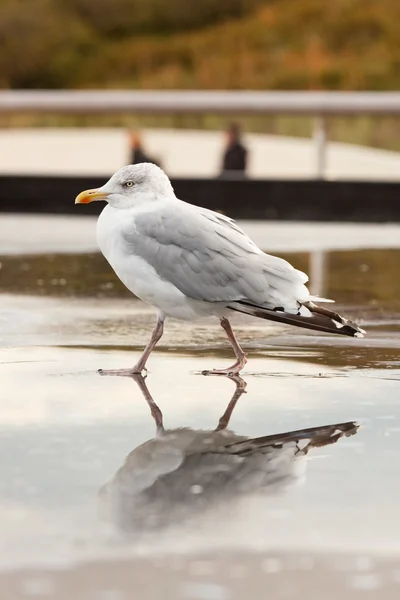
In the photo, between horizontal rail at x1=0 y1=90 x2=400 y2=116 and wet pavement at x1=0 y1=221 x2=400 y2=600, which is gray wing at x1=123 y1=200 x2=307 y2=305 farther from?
horizontal rail at x1=0 y1=90 x2=400 y2=116

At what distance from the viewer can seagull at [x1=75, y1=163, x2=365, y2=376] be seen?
5.87 m

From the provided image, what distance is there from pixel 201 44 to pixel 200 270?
44092 millimetres

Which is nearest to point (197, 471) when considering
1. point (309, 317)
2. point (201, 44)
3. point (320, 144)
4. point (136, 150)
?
point (309, 317)

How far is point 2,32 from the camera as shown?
166 feet

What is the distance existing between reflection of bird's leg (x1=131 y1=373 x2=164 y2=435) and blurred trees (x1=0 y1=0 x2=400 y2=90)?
3985cm

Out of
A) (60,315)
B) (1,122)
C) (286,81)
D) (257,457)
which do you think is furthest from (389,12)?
(257,457)

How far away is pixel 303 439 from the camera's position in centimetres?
502

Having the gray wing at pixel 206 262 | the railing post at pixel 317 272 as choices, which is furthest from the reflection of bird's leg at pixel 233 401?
the railing post at pixel 317 272

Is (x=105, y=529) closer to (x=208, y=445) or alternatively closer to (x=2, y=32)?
(x=208, y=445)

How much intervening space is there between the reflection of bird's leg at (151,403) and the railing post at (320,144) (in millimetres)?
7705

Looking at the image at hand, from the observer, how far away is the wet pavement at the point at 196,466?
12.2 ft

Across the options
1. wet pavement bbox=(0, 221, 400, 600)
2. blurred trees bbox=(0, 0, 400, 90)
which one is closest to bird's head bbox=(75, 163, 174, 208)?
wet pavement bbox=(0, 221, 400, 600)

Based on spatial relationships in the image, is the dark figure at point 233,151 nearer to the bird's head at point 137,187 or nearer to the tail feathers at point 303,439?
the bird's head at point 137,187

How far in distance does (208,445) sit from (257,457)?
0.69 ft
